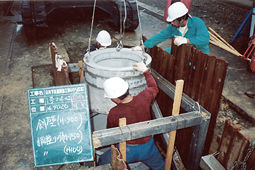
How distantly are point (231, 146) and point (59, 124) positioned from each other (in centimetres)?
230

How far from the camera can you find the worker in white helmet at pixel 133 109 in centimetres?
320

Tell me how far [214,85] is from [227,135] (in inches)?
34.7

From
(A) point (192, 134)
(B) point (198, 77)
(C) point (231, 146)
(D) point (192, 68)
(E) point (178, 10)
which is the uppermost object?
(E) point (178, 10)

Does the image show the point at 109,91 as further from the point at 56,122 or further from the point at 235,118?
the point at 235,118

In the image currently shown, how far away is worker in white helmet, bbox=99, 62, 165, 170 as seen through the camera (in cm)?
320

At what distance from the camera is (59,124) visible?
9.58 ft

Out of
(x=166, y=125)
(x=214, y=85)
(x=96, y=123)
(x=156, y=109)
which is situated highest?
(x=214, y=85)

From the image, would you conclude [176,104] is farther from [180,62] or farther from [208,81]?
[180,62]

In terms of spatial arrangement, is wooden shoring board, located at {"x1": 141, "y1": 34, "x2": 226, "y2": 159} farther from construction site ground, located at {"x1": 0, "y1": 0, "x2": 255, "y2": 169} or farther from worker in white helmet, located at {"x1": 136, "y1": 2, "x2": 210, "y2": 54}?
construction site ground, located at {"x1": 0, "y1": 0, "x2": 255, "y2": 169}

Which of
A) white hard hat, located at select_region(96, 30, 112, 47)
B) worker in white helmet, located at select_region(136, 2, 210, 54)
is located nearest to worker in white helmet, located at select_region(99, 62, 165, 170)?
worker in white helmet, located at select_region(136, 2, 210, 54)

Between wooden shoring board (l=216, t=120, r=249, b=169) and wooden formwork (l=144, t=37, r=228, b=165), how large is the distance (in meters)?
0.72

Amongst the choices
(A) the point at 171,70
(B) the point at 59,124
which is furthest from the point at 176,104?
(B) the point at 59,124

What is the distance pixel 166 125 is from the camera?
3227 millimetres

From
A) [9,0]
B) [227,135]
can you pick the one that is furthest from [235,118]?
[9,0]
